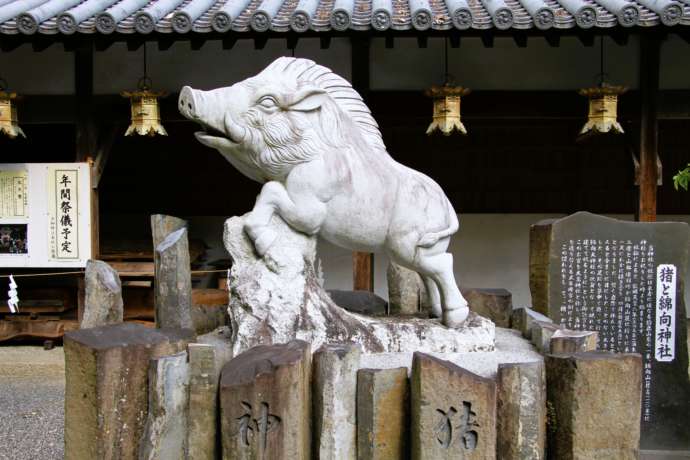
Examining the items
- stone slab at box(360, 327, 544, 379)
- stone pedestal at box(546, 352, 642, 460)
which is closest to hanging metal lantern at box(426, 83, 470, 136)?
stone slab at box(360, 327, 544, 379)

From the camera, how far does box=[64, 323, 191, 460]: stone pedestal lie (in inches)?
93.4

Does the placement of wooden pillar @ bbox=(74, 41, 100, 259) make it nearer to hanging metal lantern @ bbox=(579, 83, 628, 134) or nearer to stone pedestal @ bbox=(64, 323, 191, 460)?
stone pedestal @ bbox=(64, 323, 191, 460)

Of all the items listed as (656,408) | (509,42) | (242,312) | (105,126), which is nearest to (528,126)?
(509,42)

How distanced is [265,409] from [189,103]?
129 centimetres

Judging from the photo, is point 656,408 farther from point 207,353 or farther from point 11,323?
point 11,323

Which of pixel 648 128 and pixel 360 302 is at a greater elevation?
pixel 648 128

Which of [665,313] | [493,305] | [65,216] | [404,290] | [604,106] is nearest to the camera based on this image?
[404,290]

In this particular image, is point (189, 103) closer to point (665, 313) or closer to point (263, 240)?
point (263, 240)

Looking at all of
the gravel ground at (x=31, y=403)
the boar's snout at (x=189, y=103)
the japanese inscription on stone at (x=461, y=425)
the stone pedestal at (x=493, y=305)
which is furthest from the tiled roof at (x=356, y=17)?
the japanese inscription on stone at (x=461, y=425)

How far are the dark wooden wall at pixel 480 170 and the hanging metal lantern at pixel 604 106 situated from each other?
1.22 meters

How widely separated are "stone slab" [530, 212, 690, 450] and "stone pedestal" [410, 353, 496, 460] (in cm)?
238

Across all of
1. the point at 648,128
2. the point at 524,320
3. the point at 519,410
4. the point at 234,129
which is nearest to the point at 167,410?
the point at 234,129

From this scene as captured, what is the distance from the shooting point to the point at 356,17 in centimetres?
480

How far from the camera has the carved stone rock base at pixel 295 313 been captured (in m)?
2.67
